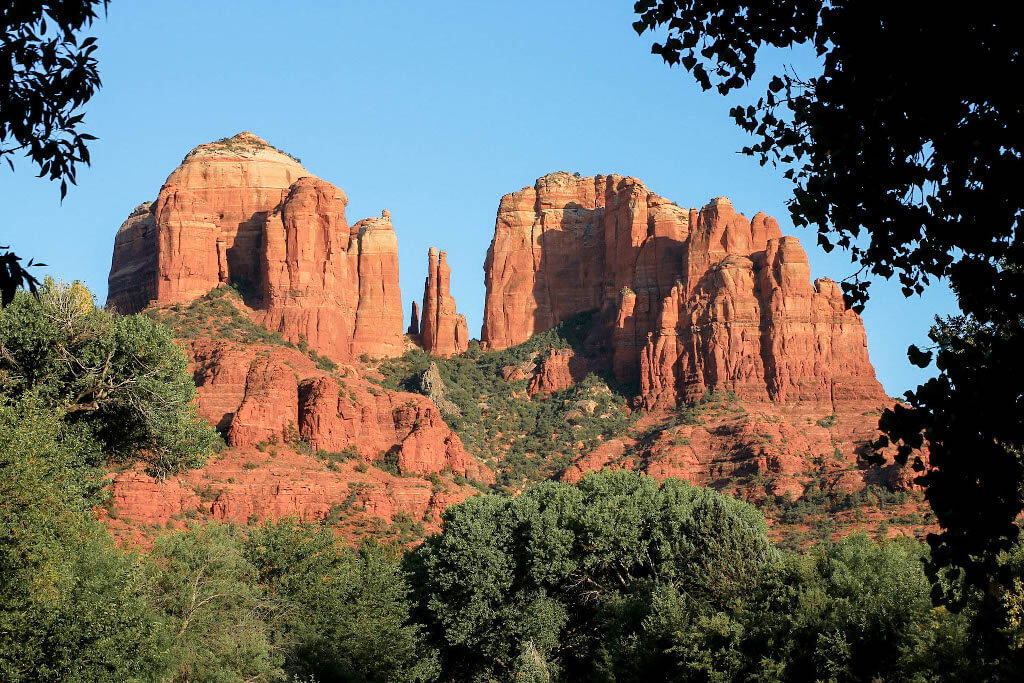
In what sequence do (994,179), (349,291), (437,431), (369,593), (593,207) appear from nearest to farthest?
(994,179) → (369,593) → (437,431) → (349,291) → (593,207)

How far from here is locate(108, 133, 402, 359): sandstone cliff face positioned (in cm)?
12744

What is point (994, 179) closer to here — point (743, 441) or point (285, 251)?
point (743, 441)

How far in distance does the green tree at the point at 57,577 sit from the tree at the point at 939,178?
20.0 metres

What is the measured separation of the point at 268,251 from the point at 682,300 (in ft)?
144

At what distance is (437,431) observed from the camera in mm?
109750

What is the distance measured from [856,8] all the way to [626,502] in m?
47.7

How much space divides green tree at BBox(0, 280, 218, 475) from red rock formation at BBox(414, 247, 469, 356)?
105683 mm

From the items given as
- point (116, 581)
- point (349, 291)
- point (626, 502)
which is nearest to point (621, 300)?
point (349, 291)

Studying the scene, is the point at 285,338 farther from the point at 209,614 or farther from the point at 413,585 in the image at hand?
the point at 209,614

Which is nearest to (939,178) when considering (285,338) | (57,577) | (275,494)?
(57,577)

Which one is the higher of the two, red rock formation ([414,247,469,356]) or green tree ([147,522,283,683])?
red rock formation ([414,247,469,356])

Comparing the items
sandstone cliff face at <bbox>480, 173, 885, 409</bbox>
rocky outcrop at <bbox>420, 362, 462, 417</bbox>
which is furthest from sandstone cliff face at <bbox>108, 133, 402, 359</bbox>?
sandstone cliff face at <bbox>480, 173, 885, 409</bbox>

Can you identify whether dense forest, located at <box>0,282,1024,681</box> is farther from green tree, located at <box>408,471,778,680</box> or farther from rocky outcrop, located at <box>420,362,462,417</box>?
rocky outcrop, located at <box>420,362,462,417</box>

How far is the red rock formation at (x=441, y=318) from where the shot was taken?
474 feet
